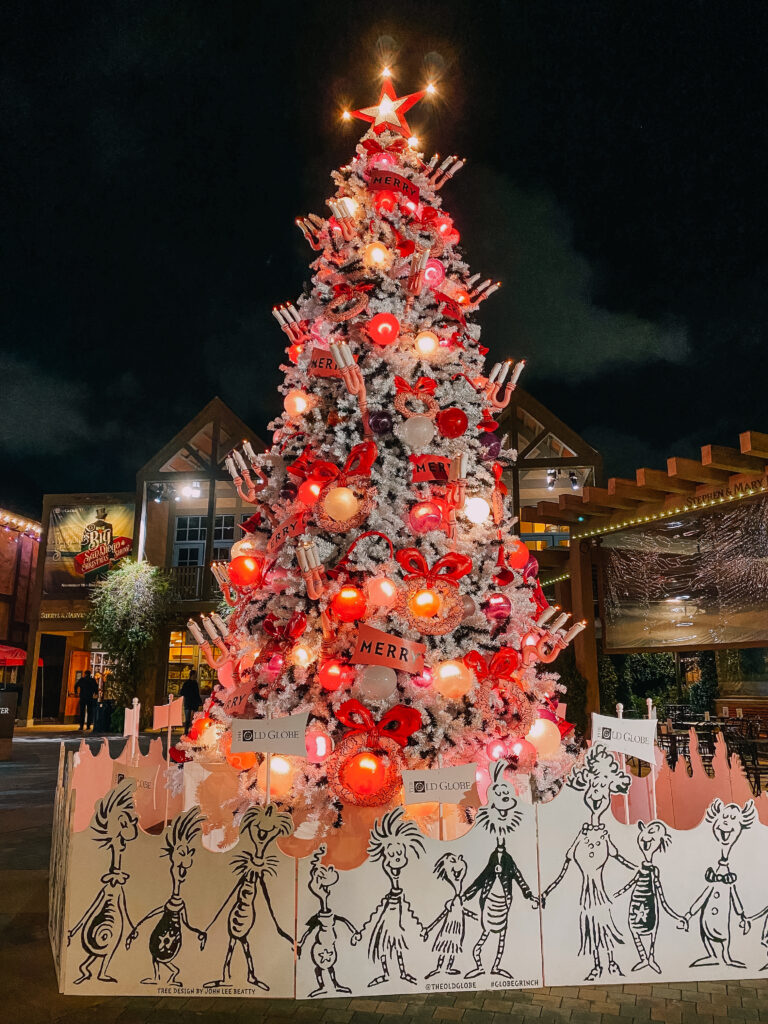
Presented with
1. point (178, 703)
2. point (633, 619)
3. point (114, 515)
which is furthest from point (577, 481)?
point (178, 703)

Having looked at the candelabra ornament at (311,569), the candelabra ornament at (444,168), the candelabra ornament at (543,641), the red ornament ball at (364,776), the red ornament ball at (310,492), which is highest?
the candelabra ornament at (444,168)

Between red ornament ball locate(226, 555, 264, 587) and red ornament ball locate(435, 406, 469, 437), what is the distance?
5.14ft

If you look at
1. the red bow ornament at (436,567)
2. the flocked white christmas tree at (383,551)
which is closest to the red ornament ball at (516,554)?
the flocked white christmas tree at (383,551)

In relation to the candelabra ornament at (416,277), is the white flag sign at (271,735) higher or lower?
lower

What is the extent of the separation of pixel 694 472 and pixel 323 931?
25.3ft

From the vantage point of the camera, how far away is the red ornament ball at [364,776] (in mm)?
3844

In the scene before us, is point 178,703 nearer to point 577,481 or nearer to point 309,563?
point 309,563

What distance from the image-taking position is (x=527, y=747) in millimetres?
4379

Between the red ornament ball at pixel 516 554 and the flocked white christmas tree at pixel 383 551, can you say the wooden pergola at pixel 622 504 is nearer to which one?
the red ornament ball at pixel 516 554

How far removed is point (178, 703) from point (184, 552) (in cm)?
1660

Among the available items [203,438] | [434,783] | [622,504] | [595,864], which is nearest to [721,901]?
[595,864]

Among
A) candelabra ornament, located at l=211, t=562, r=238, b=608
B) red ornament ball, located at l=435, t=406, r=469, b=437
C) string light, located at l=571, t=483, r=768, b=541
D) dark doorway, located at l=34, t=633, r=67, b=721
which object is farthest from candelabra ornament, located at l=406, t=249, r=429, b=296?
dark doorway, located at l=34, t=633, r=67, b=721

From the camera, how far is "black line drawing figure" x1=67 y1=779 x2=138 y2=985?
3010 millimetres

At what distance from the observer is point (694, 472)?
905cm
